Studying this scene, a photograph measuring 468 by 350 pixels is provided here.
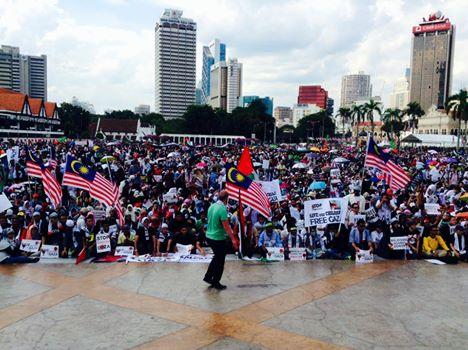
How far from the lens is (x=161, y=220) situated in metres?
10.9

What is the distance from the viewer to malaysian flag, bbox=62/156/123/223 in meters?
10.9

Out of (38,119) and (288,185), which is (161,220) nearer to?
(288,185)

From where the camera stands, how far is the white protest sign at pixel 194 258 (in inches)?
364

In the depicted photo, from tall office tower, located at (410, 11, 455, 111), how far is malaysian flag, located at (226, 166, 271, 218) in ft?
570

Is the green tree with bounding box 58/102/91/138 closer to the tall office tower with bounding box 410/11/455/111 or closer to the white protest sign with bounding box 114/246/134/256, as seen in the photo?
the white protest sign with bounding box 114/246/134/256

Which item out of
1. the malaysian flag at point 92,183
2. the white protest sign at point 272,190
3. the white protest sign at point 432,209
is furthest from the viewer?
the white protest sign at point 432,209

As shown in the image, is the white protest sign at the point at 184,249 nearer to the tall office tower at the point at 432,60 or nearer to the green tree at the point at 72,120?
the green tree at the point at 72,120

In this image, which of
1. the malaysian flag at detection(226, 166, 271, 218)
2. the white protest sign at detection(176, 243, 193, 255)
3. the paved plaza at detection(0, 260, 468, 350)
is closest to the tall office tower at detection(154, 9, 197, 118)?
the malaysian flag at detection(226, 166, 271, 218)

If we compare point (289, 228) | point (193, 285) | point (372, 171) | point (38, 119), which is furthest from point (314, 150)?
point (38, 119)

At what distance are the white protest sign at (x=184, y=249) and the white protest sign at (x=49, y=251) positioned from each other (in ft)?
8.74

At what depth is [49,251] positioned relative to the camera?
945 centimetres

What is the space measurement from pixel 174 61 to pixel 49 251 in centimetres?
18839

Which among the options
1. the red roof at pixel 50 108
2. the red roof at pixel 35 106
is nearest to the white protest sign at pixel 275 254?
the red roof at pixel 35 106

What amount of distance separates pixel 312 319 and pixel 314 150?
29.8 m
